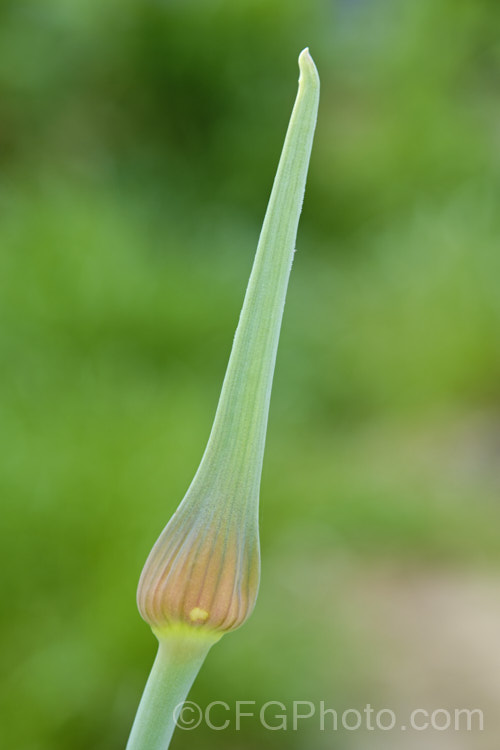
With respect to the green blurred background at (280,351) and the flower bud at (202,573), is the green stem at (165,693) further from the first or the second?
the green blurred background at (280,351)

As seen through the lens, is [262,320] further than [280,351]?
No

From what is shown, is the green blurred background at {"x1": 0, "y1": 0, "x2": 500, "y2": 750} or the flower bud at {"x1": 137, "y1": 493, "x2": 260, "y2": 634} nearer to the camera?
the flower bud at {"x1": 137, "y1": 493, "x2": 260, "y2": 634}

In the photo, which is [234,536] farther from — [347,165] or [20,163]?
[347,165]

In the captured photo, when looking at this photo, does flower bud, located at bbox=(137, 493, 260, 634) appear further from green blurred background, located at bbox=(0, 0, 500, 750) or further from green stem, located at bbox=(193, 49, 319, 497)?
green blurred background, located at bbox=(0, 0, 500, 750)

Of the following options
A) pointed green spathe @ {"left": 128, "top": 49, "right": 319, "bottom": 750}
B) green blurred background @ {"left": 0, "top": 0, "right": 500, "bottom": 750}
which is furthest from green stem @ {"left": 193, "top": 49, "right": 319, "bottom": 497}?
green blurred background @ {"left": 0, "top": 0, "right": 500, "bottom": 750}

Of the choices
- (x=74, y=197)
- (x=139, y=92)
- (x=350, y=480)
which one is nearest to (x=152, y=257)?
(x=74, y=197)

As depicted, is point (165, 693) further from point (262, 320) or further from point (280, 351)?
point (280, 351)

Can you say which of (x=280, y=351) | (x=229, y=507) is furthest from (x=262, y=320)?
(x=280, y=351)

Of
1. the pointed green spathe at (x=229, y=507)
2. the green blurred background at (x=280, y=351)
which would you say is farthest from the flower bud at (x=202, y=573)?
the green blurred background at (x=280, y=351)
